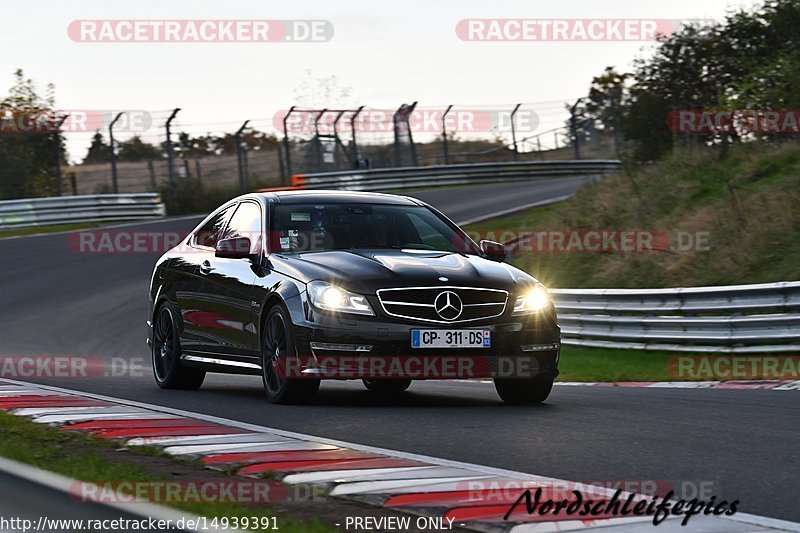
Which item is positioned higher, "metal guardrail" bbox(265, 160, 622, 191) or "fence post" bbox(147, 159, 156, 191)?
"fence post" bbox(147, 159, 156, 191)

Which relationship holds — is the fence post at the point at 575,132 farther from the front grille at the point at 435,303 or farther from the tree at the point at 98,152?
the front grille at the point at 435,303

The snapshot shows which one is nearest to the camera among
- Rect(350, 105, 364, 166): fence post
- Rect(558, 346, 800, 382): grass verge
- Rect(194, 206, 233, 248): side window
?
Rect(194, 206, 233, 248): side window

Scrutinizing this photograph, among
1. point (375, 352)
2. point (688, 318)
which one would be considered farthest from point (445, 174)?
point (375, 352)

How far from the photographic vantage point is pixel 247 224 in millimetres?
10094

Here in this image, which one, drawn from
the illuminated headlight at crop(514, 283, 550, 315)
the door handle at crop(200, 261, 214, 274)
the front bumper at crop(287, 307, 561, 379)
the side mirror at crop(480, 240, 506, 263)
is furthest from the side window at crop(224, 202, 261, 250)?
the illuminated headlight at crop(514, 283, 550, 315)

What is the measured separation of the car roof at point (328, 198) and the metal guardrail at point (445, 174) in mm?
23522

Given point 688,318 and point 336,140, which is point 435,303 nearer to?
point 688,318

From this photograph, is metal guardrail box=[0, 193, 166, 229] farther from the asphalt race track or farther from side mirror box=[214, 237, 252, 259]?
side mirror box=[214, 237, 252, 259]

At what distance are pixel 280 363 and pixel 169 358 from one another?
2.33 m

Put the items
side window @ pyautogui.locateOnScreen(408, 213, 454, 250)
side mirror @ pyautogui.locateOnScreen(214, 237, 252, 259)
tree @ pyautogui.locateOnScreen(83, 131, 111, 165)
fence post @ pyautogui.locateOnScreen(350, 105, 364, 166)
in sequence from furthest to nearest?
fence post @ pyautogui.locateOnScreen(350, 105, 364, 166) → tree @ pyautogui.locateOnScreen(83, 131, 111, 165) → side window @ pyautogui.locateOnScreen(408, 213, 454, 250) → side mirror @ pyautogui.locateOnScreen(214, 237, 252, 259)

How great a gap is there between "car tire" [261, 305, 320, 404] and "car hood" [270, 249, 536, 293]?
34 cm

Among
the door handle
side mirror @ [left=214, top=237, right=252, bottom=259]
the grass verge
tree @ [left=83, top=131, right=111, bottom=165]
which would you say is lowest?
the grass verge

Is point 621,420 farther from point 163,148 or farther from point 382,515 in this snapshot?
point 163,148

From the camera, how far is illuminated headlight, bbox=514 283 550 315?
28.8ft
